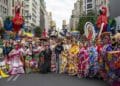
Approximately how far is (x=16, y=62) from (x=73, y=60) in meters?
2.56

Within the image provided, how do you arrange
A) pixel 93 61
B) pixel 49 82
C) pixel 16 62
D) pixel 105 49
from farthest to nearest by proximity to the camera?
pixel 16 62
pixel 93 61
pixel 49 82
pixel 105 49

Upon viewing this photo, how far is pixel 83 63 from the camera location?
1761 cm

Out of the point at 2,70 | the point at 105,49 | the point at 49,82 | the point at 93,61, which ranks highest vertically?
the point at 105,49

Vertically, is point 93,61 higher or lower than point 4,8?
lower

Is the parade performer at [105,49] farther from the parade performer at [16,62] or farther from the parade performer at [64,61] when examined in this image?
the parade performer at [16,62]

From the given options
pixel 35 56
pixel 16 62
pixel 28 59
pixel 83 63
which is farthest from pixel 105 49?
pixel 35 56

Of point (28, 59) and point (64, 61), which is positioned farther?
point (28, 59)

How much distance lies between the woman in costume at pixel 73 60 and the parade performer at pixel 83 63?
69 centimetres

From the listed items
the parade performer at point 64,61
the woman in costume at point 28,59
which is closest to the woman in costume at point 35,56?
the woman in costume at point 28,59

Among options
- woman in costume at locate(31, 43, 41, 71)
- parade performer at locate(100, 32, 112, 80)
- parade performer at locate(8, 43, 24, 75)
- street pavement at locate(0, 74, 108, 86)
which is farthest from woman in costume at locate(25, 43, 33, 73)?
parade performer at locate(100, 32, 112, 80)

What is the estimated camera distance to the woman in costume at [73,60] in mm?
18834

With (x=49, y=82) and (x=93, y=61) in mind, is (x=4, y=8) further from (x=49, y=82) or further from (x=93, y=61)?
(x=49, y=82)

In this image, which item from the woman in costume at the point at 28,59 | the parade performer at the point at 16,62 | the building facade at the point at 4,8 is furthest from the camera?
the building facade at the point at 4,8

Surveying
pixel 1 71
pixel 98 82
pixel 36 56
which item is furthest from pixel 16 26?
pixel 98 82
